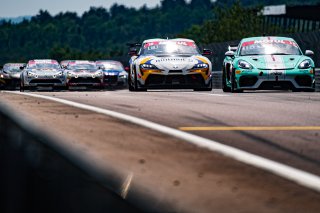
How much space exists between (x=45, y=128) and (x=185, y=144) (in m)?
1.37

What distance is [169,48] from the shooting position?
24.2m

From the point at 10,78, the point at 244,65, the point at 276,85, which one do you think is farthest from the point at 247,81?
the point at 10,78

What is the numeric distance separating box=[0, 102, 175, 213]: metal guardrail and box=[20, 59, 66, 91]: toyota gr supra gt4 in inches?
1060

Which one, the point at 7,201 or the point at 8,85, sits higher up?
the point at 7,201

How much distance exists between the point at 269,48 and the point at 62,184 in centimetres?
1820

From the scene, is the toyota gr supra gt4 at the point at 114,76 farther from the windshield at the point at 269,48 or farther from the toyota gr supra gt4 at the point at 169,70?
the windshield at the point at 269,48

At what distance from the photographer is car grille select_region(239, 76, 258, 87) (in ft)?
68.9

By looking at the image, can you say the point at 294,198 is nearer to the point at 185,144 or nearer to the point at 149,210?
the point at 149,210

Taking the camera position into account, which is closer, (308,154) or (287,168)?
(287,168)

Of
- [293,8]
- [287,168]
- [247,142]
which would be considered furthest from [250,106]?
[293,8]

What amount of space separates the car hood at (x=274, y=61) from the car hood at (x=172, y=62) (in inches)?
70.3

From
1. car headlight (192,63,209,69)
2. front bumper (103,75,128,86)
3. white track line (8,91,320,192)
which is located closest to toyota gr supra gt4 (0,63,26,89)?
front bumper (103,75,128,86)

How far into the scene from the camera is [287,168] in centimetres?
589

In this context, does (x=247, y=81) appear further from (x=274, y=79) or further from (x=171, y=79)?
(x=171, y=79)
